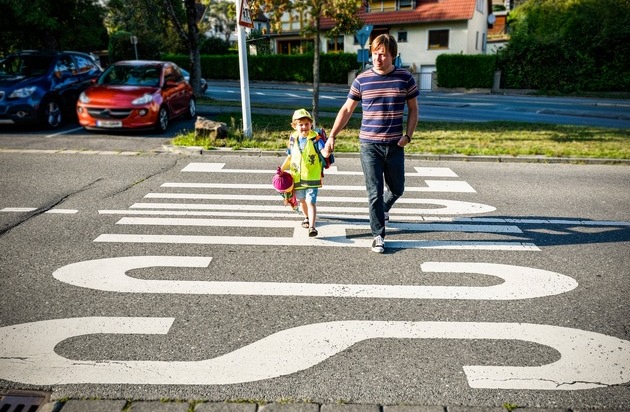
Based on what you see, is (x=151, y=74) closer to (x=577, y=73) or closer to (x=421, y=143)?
(x=421, y=143)

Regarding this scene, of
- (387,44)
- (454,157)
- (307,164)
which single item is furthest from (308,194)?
(454,157)

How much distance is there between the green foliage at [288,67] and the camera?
3625 cm

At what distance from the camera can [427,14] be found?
3894 cm

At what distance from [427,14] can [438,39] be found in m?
2.16

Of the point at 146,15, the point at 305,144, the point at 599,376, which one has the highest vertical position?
the point at 146,15

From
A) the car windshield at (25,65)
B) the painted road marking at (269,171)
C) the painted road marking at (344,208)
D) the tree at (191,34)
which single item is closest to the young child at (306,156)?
the painted road marking at (344,208)

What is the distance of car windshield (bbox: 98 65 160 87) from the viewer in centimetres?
1231

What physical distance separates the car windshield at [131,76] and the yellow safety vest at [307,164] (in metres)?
8.27

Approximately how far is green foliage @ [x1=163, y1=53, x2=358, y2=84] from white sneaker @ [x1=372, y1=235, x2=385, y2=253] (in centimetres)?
3141

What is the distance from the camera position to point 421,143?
11.4 metres

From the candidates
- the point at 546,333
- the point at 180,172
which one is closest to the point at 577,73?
the point at 180,172

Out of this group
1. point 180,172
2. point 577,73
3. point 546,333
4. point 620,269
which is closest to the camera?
point 546,333

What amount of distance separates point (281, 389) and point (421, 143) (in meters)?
9.24

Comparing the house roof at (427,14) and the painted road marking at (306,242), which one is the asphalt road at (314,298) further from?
the house roof at (427,14)
